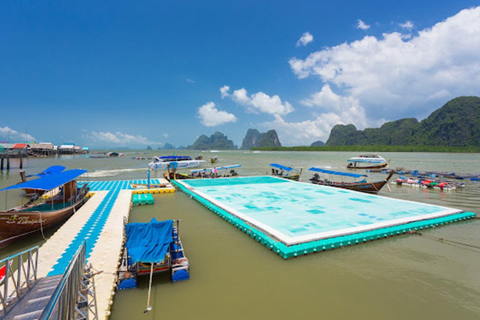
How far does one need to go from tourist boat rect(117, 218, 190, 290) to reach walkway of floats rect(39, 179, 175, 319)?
391 mm

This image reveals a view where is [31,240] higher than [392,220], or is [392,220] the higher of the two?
[392,220]

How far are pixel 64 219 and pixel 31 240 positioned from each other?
81.7 inches

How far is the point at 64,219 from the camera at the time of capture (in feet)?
37.6

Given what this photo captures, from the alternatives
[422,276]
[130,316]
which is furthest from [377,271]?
[130,316]

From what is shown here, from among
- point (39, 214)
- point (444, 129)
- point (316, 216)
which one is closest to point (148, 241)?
point (39, 214)

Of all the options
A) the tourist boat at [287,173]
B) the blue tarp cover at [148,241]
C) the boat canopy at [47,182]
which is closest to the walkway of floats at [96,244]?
the blue tarp cover at [148,241]

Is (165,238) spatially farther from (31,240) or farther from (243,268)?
(31,240)

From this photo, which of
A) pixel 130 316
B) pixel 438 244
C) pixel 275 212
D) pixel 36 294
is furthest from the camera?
pixel 275 212

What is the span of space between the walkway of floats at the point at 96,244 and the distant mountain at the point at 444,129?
458 feet

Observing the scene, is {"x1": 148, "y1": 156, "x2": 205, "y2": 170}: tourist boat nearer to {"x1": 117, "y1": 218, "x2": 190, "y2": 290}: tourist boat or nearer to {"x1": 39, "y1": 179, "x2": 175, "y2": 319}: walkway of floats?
{"x1": 39, "y1": 179, "x2": 175, "y2": 319}: walkway of floats

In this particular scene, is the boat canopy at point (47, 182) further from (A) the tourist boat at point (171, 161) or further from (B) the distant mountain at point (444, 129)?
(B) the distant mountain at point (444, 129)

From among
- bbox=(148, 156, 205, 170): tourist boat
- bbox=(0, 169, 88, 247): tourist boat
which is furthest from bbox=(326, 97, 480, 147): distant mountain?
bbox=(0, 169, 88, 247): tourist boat

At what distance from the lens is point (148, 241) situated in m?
6.43

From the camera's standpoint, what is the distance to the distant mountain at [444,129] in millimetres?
105125
